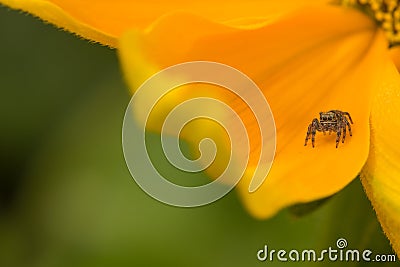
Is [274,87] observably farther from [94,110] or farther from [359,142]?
[94,110]

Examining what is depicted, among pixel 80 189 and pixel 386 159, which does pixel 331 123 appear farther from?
pixel 80 189

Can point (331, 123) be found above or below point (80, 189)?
below

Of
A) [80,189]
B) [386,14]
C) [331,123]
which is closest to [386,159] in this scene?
[331,123]

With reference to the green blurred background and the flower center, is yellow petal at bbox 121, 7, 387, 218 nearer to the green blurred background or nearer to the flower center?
the flower center

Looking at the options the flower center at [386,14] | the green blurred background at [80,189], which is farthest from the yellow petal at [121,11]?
the green blurred background at [80,189]

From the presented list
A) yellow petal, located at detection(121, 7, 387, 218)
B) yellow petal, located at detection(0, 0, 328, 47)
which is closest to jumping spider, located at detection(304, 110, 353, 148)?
yellow petal, located at detection(121, 7, 387, 218)

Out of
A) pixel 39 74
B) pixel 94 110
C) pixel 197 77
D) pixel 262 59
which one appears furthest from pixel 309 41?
pixel 39 74
